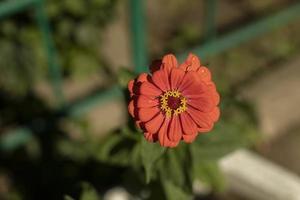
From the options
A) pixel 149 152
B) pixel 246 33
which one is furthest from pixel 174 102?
pixel 246 33

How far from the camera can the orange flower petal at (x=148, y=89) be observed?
1.29 metres

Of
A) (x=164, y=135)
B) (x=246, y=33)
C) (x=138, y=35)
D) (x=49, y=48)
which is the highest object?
(x=246, y=33)

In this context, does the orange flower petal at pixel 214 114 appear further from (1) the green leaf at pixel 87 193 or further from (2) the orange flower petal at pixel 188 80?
(1) the green leaf at pixel 87 193

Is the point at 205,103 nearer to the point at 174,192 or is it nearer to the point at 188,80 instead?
the point at 188,80

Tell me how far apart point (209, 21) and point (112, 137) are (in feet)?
4.50

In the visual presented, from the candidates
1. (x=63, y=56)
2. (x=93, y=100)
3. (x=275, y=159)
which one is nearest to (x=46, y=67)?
(x=63, y=56)

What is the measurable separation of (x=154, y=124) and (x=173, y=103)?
0.17ft

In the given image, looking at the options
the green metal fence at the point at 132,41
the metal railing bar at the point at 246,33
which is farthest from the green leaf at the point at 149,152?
the metal railing bar at the point at 246,33

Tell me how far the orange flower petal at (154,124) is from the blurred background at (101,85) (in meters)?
1.08

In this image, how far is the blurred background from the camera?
9.09 ft

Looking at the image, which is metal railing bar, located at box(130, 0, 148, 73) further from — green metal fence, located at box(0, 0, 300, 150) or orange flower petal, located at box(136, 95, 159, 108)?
orange flower petal, located at box(136, 95, 159, 108)

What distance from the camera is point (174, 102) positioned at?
51.1 inches

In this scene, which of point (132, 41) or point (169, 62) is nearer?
point (169, 62)

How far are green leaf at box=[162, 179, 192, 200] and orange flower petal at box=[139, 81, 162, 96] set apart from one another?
424 millimetres
